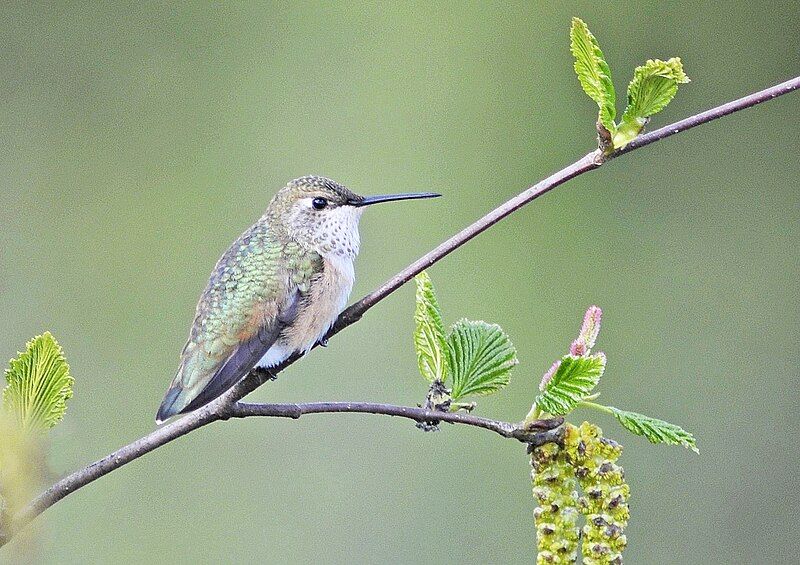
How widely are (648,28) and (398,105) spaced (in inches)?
52.4

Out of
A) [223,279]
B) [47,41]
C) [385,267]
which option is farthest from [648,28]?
[223,279]

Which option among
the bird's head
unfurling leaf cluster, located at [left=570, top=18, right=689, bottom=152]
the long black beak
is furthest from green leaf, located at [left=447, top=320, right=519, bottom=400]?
the bird's head

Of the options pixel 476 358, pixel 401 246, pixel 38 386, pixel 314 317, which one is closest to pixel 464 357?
pixel 476 358

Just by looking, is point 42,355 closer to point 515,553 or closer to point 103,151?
point 515,553

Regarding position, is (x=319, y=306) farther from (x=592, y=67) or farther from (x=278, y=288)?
(x=592, y=67)

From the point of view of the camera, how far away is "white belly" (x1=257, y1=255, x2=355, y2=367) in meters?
1.71

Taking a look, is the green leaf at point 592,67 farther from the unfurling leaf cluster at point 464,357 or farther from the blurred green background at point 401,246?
the blurred green background at point 401,246

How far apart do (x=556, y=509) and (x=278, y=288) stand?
90 centimetres

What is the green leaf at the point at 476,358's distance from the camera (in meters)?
1.07

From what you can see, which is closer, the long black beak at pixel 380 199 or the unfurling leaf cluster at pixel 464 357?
the unfurling leaf cluster at pixel 464 357

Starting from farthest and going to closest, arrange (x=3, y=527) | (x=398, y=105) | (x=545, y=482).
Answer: (x=398, y=105) < (x=545, y=482) < (x=3, y=527)

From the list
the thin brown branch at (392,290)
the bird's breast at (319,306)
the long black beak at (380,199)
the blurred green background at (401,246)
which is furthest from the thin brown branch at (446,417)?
the blurred green background at (401,246)

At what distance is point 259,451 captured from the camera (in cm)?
430

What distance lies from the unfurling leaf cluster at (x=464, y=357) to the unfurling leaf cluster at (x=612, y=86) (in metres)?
0.23
